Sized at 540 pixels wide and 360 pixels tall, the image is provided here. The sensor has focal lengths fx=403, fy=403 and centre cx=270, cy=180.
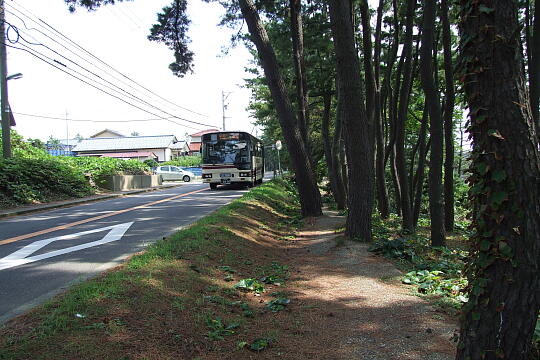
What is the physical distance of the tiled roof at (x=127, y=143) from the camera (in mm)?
69375

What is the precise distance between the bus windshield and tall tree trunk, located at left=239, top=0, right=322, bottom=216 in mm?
11893

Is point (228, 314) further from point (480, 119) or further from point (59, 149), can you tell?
point (59, 149)

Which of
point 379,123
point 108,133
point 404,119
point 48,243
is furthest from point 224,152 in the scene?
point 108,133

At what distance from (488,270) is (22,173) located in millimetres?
19045

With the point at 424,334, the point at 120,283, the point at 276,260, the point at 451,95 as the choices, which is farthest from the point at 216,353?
the point at 451,95

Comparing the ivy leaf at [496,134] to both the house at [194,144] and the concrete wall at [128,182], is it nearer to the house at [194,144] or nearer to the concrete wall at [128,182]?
the concrete wall at [128,182]

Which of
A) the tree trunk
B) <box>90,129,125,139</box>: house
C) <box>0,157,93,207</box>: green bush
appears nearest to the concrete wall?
<box>0,157,93,207</box>: green bush

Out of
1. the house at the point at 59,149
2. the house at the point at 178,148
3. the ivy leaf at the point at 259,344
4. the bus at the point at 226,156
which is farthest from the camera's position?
the house at the point at 178,148

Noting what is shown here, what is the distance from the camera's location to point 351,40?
8.90 m

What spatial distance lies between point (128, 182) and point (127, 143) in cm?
4716

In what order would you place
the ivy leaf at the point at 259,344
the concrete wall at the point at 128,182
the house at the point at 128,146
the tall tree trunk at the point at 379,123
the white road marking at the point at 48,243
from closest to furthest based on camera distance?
the ivy leaf at the point at 259,344
the white road marking at the point at 48,243
the tall tree trunk at the point at 379,123
the concrete wall at the point at 128,182
the house at the point at 128,146

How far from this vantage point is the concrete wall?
972 inches

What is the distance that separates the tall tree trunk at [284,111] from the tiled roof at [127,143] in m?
60.2

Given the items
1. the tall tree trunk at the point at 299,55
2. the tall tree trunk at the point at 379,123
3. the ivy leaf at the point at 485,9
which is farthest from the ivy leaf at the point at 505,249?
the tall tree trunk at the point at 299,55
